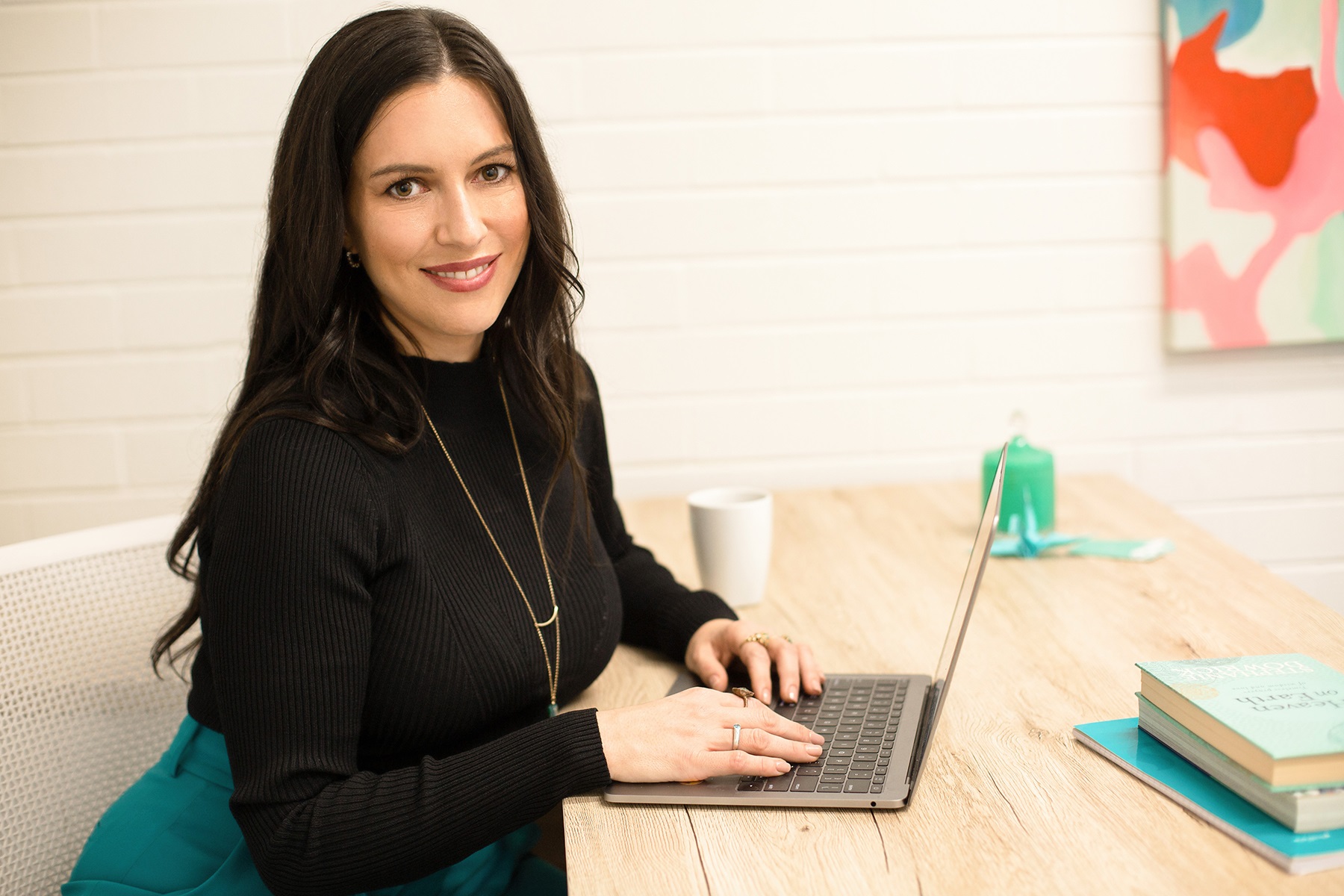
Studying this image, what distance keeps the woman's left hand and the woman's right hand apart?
0.14m

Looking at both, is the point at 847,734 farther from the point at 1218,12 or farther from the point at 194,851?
the point at 1218,12

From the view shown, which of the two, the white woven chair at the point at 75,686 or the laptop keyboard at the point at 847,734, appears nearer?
the laptop keyboard at the point at 847,734

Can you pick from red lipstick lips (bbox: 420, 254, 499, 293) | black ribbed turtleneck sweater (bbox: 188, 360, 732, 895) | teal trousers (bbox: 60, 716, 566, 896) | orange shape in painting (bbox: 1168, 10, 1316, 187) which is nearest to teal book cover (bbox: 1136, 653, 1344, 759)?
black ribbed turtleneck sweater (bbox: 188, 360, 732, 895)

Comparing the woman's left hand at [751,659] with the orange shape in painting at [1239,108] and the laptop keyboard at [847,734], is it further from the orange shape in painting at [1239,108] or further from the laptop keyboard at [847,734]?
the orange shape in painting at [1239,108]

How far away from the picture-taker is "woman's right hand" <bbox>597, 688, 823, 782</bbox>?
979mm

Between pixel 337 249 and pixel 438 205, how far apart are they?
0.36ft

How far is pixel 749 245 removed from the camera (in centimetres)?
202

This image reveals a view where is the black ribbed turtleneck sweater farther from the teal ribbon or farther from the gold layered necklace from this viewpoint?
the teal ribbon

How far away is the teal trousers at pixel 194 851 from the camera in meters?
1.12

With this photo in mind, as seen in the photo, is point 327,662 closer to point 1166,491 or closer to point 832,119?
point 832,119

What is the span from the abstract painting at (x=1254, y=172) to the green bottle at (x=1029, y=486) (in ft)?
1.81

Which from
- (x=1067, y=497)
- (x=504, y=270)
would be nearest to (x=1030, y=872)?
(x=504, y=270)

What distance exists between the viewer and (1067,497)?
1.91m

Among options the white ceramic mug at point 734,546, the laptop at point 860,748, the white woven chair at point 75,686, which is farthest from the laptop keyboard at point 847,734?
the white woven chair at point 75,686
